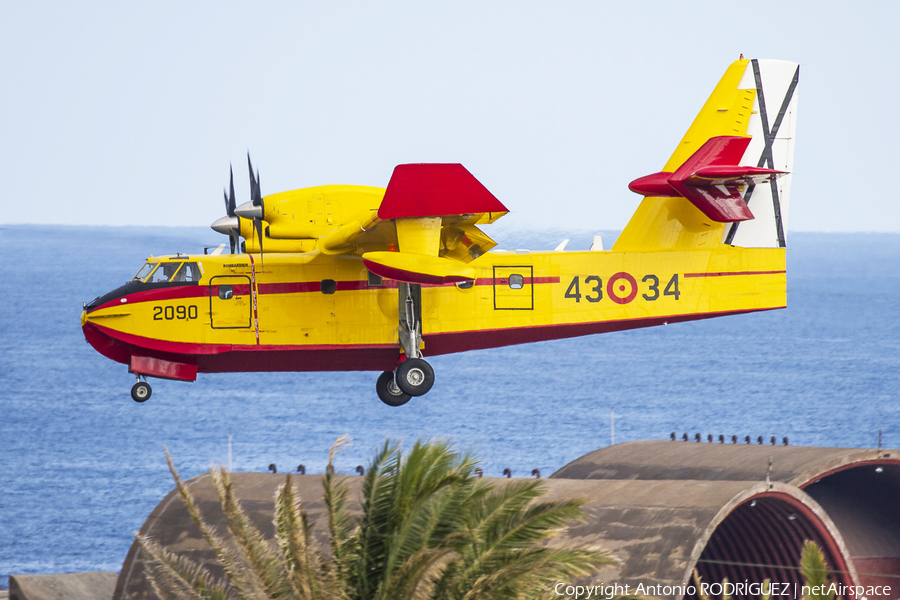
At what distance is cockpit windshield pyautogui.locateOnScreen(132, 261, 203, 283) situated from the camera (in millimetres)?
24156

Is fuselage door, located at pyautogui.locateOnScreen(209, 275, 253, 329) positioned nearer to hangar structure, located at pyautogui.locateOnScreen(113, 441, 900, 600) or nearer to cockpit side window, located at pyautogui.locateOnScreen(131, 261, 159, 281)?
cockpit side window, located at pyautogui.locateOnScreen(131, 261, 159, 281)

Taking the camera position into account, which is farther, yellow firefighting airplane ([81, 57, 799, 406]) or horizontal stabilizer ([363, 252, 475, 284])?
yellow firefighting airplane ([81, 57, 799, 406])

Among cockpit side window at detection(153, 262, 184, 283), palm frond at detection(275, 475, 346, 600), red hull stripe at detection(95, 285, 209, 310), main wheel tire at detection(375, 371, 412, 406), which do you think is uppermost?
cockpit side window at detection(153, 262, 184, 283)

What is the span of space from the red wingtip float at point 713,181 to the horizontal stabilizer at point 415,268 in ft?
18.1

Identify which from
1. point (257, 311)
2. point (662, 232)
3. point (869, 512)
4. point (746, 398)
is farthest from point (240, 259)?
point (746, 398)

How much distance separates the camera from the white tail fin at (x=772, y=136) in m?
25.6

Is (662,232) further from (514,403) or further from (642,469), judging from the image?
(514,403)

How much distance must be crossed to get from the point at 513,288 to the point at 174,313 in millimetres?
7892

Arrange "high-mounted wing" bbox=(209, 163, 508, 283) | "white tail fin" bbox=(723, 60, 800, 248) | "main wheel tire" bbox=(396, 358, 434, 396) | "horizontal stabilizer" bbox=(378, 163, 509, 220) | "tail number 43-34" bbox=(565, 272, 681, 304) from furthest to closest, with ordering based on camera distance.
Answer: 1. "white tail fin" bbox=(723, 60, 800, 248)
2. "tail number 43-34" bbox=(565, 272, 681, 304)
3. "main wheel tire" bbox=(396, 358, 434, 396)
4. "high-mounted wing" bbox=(209, 163, 508, 283)
5. "horizontal stabilizer" bbox=(378, 163, 509, 220)

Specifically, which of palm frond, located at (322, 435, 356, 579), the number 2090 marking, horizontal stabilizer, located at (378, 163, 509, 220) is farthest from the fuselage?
palm frond, located at (322, 435, 356, 579)

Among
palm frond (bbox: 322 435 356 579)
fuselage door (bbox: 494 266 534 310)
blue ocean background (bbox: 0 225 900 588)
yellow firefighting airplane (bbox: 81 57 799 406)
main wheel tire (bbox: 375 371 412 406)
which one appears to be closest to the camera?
palm frond (bbox: 322 435 356 579)

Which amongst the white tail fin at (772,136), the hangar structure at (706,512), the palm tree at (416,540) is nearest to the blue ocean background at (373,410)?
the hangar structure at (706,512)

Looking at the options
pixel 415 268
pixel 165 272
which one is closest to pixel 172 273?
pixel 165 272

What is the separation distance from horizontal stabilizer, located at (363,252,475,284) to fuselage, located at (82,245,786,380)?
227 cm
